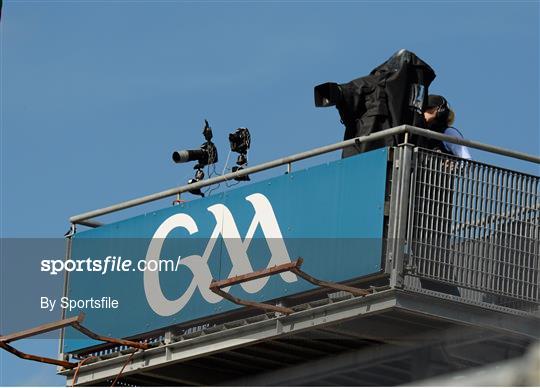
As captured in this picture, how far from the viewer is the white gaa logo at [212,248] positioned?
489 inches

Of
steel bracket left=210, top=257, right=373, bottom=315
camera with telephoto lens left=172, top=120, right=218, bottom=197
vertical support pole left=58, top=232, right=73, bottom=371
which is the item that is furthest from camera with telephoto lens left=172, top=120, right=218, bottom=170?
steel bracket left=210, top=257, right=373, bottom=315

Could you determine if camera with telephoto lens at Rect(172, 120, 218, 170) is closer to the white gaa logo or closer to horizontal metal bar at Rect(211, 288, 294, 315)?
the white gaa logo

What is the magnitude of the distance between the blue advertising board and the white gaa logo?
12 mm

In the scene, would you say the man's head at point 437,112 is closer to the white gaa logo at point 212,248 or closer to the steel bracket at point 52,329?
the white gaa logo at point 212,248

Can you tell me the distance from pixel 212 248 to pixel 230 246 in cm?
33

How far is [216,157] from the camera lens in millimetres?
14914

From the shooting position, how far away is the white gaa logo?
40.7 feet

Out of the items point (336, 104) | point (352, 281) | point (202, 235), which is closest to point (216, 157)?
point (202, 235)

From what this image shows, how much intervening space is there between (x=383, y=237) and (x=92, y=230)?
16.8 ft

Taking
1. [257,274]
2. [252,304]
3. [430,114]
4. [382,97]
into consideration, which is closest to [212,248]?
[252,304]

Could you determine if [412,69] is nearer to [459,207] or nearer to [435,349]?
[459,207]

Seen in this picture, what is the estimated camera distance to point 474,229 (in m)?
11.4

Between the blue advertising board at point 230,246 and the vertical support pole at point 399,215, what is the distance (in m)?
0.14

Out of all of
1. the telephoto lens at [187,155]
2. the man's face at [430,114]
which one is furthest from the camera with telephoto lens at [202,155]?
the man's face at [430,114]
